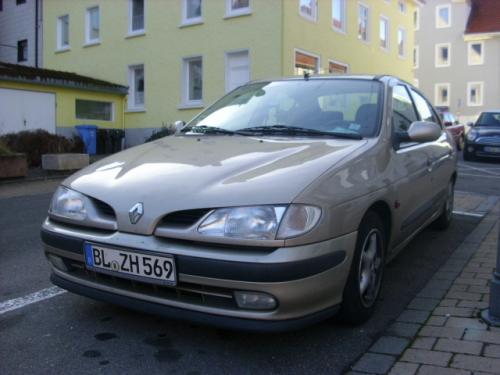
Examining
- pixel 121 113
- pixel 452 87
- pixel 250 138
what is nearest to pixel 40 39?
pixel 121 113

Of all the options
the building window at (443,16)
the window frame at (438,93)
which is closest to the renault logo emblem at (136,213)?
the window frame at (438,93)

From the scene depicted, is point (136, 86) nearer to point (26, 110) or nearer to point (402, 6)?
point (26, 110)

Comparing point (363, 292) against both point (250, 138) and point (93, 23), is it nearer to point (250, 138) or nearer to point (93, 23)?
point (250, 138)

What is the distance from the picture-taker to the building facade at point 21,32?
26.0 m

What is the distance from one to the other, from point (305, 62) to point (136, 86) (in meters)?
7.26

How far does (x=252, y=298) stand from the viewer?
266cm

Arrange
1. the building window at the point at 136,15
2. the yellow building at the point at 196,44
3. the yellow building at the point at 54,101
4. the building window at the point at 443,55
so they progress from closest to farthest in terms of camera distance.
Result: the yellow building at the point at 54,101 < the yellow building at the point at 196,44 < the building window at the point at 136,15 < the building window at the point at 443,55

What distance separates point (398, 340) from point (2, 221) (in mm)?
5496

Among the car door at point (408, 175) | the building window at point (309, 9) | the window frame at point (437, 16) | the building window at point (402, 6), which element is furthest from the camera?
the window frame at point (437, 16)

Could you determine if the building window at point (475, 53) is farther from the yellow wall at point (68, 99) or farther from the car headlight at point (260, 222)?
the car headlight at point (260, 222)

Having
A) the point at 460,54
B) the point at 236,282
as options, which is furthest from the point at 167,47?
the point at 460,54

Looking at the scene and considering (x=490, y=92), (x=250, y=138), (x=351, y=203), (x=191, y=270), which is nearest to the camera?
(x=191, y=270)

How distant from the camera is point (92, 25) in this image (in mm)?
23562

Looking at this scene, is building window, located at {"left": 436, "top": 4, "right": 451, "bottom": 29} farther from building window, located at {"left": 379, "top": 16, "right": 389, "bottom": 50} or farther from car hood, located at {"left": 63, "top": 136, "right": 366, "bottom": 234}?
car hood, located at {"left": 63, "top": 136, "right": 366, "bottom": 234}
